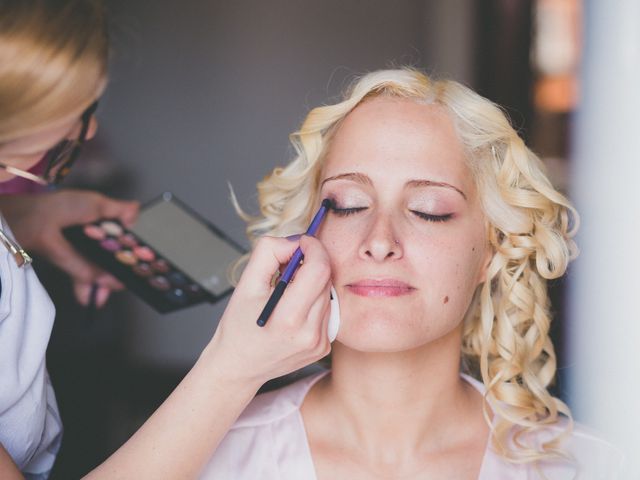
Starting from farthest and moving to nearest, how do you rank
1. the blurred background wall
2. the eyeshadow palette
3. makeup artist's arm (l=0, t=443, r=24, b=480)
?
the blurred background wall, the eyeshadow palette, makeup artist's arm (l=0, t=443, r=24, b=480)

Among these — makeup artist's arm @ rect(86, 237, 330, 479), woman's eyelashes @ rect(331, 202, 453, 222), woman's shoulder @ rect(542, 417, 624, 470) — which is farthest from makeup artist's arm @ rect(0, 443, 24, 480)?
woman's shoulder @ rect(542, 417, 624, 470)

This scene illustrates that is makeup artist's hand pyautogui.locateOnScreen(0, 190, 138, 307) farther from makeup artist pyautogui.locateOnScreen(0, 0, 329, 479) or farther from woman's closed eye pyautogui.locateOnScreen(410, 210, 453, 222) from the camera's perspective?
woman's closed eye pyautogui.locateOnScreen(410, 210, 453, 222)

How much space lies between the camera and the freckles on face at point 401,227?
4.09ft

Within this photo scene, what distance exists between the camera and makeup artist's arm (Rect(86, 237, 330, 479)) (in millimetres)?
1046

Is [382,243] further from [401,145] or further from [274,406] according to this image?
[274,406]

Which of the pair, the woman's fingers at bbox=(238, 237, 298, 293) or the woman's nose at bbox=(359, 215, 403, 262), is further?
the woman's nose at bbox=(359, 215, 403, 262)

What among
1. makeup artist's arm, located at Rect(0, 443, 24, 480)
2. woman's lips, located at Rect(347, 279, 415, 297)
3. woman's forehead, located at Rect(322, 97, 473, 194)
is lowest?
makeup artist's arm, located at Rect(0, 443, 24, 480)

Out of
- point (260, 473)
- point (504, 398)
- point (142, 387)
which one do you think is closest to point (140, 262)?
point (142, 387)

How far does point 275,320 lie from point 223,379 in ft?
0.39

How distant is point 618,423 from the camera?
1325mm

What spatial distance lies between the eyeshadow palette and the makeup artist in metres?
0.60

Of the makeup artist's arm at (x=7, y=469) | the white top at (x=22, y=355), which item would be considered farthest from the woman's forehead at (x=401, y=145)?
the makeup artist's arm at (x=7, y=469)

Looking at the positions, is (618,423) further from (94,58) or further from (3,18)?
(3,18)

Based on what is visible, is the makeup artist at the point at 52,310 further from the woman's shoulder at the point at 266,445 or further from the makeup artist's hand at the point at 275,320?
the woman's shoulder at the point at 266,445
